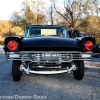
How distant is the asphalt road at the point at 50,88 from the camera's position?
450 cm

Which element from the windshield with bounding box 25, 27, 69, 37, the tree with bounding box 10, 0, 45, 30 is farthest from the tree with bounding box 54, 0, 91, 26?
the windshield with bounding box 25, 27, 69, 37

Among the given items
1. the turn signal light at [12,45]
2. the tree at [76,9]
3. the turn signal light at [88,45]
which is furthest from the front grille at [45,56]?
the tree at [76,9]

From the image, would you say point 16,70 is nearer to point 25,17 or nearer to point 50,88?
point 50,88

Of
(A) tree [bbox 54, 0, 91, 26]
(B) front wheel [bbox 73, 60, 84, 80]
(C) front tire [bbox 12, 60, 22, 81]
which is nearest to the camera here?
(C) front tire [bbox 12, 60, 22, 81]

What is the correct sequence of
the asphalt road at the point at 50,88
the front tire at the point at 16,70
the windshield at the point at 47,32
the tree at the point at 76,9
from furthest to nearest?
the tree at the point at 76,9
the windshield at the point at 47,32
the front tire at the point at 16,70
the asphalt road at the point at 50,88

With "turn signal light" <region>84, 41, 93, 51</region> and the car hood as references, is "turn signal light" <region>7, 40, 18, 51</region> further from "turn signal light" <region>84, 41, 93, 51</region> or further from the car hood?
"turn signal light" <region>84, 41, 93, 51</region>

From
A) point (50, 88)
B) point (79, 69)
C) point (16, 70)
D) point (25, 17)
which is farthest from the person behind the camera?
point (25, 17)

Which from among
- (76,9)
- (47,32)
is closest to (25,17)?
(76,9)

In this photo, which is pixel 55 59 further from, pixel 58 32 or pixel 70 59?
pixel 58 32

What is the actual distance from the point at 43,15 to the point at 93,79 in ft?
123

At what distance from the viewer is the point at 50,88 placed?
5.24 metres

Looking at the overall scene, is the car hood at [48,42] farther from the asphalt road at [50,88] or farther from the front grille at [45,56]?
the asphalt road at [50,88]

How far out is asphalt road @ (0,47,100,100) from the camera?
4.50m

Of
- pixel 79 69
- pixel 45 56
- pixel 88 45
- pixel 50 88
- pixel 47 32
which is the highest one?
pixel 47 32
